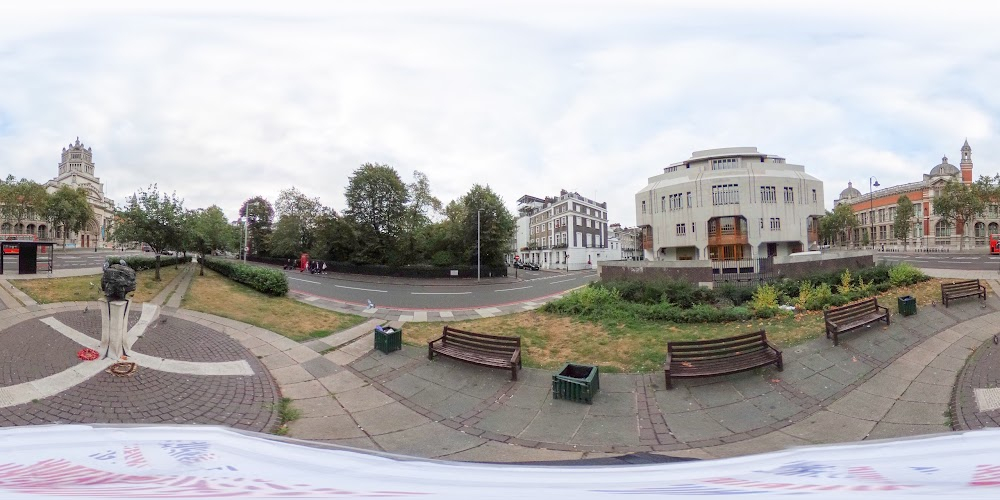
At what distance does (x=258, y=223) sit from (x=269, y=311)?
47091 millimetres

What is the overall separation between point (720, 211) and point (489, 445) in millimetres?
30919

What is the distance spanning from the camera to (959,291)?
9734 millimetres

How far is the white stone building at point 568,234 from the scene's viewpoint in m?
48.6

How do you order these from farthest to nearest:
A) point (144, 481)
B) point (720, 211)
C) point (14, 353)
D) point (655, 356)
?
1. point (720, 211)
2. point (655, 356)
3. point (14, 353)
4. point (144, 481)

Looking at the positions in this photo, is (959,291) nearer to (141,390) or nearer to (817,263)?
(817,263)

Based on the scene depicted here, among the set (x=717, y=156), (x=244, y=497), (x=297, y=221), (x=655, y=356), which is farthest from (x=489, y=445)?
(x=297, y=221)

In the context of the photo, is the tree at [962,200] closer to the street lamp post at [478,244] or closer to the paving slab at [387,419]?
the street lamp post at [478,244]

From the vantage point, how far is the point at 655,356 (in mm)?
6629

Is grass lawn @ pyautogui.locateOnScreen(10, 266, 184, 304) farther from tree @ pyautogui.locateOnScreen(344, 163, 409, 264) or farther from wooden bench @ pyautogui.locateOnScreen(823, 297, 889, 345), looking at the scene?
tree @ pyautogui.locateOnScreen(344, 163, 409, 264)

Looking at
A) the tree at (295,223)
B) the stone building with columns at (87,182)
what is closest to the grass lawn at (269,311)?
the tree at (295,223)

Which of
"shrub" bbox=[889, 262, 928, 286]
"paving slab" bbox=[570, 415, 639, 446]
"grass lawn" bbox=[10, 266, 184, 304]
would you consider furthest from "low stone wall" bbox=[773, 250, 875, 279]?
"grass lawn" bbox=[10, 266, 184, 304]

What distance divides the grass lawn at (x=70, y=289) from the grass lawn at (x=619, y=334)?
29.1 feet

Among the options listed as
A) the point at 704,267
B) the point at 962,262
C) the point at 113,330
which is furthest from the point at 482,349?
the point at 962,262

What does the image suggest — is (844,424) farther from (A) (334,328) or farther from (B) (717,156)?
(B) (717,156)
